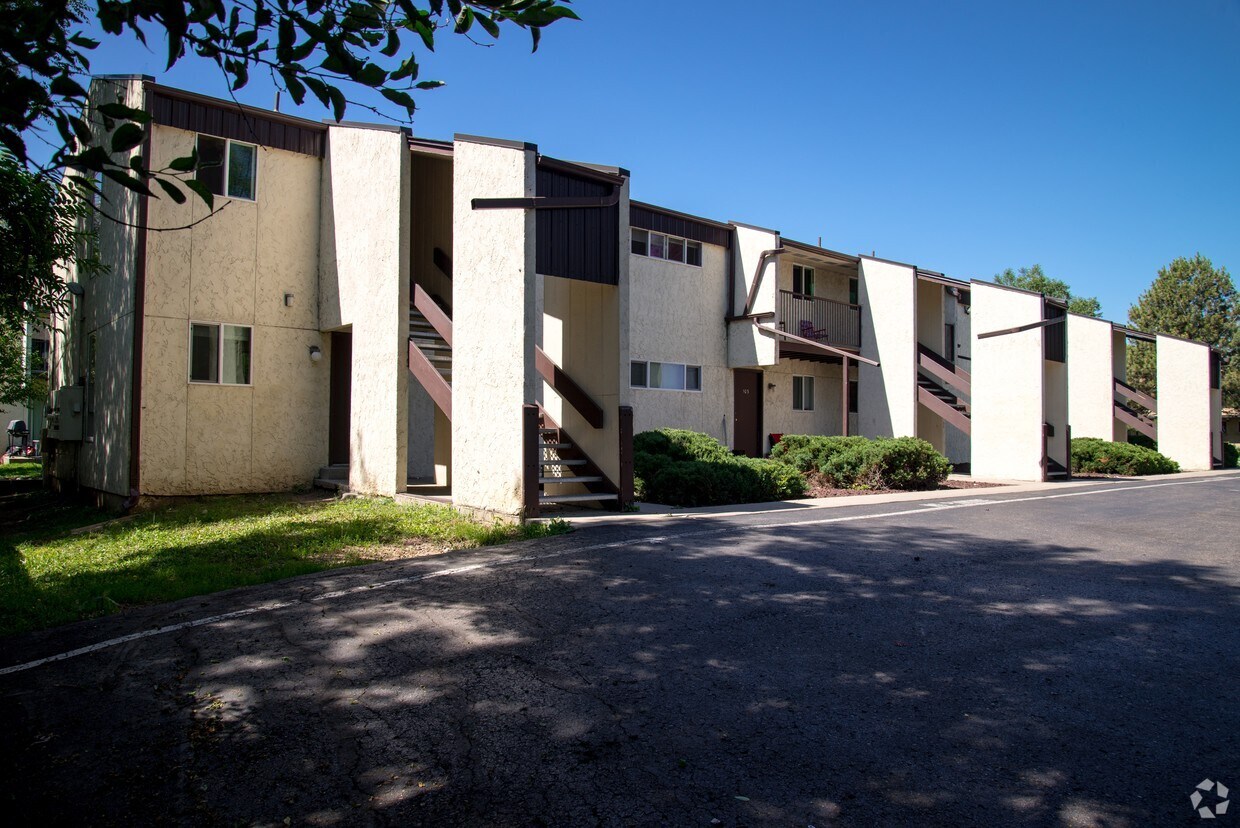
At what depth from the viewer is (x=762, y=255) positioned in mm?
20156

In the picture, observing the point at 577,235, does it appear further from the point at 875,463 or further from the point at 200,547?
the point at 875,463

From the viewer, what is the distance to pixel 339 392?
1469 centimetres

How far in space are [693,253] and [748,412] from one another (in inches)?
184

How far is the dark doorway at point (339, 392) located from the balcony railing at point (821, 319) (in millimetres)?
11232

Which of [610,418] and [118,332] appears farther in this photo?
[118,332]

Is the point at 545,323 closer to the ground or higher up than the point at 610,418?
higher up

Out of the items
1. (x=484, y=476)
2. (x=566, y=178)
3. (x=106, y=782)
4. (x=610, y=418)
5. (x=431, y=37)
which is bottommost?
(x=106, y=782)

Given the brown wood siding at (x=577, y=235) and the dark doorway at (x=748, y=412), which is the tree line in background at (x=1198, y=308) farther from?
the brown wood siding at (x=577, y=235)

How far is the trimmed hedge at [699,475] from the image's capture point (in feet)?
39.6

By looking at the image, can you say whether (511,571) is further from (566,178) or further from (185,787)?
(566,178)

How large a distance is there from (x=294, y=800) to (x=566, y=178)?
347 inches

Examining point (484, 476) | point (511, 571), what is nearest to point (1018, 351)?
point (484, 476)

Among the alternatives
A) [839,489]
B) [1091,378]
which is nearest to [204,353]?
[839,489]

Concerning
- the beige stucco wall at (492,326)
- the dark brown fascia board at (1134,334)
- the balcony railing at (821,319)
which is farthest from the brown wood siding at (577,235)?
the dark brown fascia board at (1134,334)
